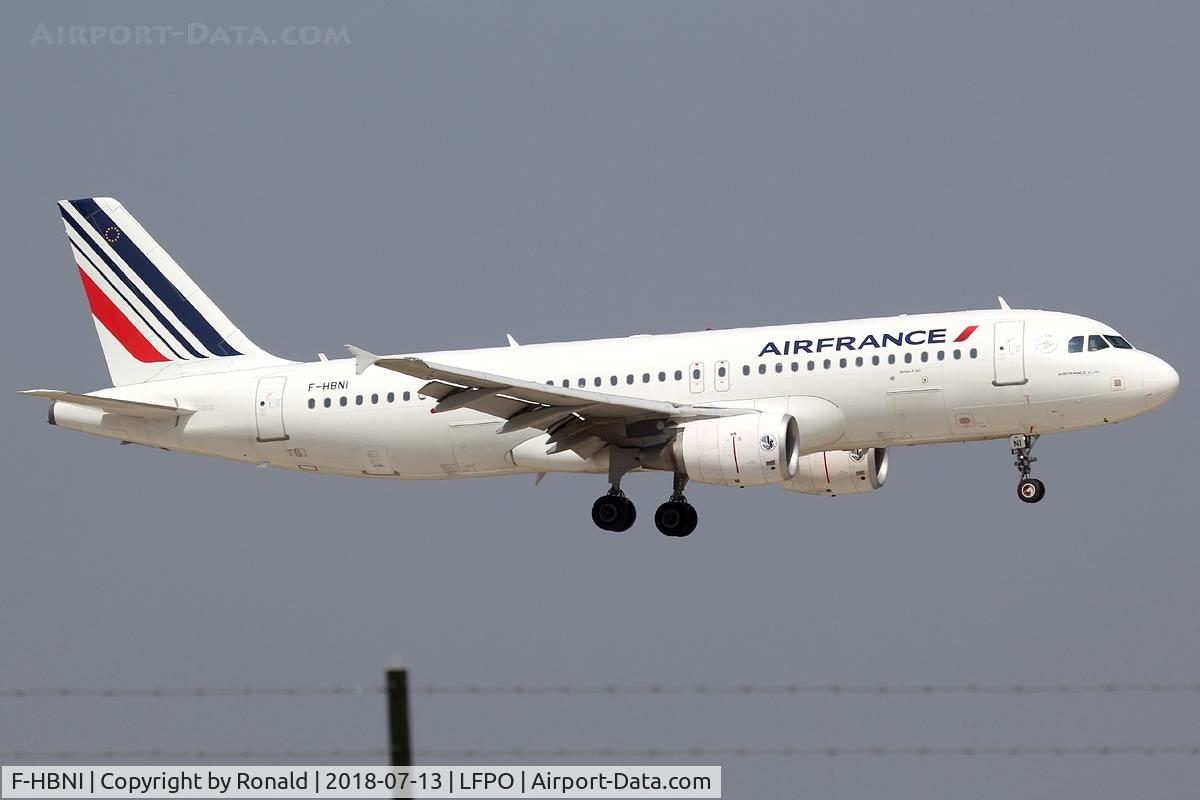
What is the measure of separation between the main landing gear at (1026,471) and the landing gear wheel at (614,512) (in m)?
8.47

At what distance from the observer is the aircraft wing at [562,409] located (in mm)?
39250

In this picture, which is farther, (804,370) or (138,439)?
(138,439)

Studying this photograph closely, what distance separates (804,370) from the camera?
4066 centimetres

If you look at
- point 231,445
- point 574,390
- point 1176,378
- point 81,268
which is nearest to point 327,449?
point 231,445

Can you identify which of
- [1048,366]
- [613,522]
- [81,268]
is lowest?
[613,522]

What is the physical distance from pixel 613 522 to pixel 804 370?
5.65 metres

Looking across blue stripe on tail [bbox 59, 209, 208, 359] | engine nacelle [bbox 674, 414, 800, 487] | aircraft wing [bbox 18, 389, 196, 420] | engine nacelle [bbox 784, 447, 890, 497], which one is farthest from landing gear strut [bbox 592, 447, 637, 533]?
blue stripe on tail [bbox 59, 209, 208, 359]

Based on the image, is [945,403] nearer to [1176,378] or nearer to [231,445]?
[1176,378]

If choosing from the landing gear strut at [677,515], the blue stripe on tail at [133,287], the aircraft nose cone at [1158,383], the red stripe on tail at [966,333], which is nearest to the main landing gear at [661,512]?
the landing gear strut at [677,515]

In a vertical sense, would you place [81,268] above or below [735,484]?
above

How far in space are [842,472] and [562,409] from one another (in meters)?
8.27

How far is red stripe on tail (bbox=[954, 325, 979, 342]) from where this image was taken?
131ft

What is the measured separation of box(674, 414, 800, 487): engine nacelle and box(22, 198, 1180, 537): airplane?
38 mm

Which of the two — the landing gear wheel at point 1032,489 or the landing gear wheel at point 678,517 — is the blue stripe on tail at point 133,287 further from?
the landing gear wheel at point 1032,489
